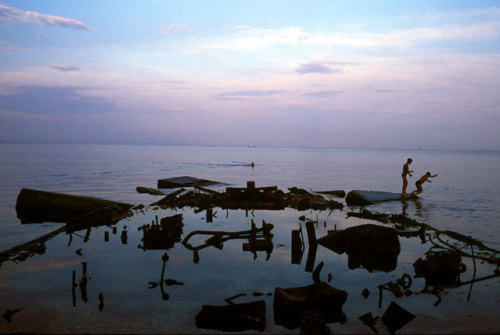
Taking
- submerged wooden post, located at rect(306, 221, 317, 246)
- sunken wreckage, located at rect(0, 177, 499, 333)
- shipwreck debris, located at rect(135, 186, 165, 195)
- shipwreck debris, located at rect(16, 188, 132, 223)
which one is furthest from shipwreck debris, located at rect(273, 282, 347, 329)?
shipwreck debris, located at rect(135, 186, 165, 195)

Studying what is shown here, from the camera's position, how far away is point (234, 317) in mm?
8531

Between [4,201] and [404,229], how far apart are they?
106 feet

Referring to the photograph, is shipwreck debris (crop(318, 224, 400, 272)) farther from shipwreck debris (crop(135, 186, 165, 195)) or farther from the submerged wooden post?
shipwreck debris (crop(135, 186, 165, 195))

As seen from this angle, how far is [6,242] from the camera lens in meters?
17.5

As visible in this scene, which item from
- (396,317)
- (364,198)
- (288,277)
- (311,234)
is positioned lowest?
(288,277)

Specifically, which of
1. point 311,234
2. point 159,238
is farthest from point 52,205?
point 311,234

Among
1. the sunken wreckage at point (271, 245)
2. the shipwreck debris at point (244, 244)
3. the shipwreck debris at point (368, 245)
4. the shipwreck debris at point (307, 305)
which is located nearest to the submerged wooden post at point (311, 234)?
the sunken wreckage at point (271, 245)

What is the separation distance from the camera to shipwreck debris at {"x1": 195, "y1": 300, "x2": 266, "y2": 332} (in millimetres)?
8562

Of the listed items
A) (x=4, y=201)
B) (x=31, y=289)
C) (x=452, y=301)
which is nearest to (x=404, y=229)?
(x=452, y=301)

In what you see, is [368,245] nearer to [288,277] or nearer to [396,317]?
[288,277]

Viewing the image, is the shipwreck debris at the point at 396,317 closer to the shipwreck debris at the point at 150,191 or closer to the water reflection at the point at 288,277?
the water reflection at the point at 288,277

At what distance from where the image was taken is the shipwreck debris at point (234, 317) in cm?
856

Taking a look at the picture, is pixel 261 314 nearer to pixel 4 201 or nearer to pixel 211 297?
pixel 211 297

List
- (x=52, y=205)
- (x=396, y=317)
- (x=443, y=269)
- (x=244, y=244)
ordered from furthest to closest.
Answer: (x=52, y=205), (x=244, y=244), (x=443, y=269), (x=396, y=317)
